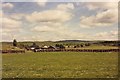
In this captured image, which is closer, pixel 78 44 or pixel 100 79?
pixel 100 79

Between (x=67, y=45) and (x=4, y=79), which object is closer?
(x=4, y=79)

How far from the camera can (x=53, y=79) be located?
23.0 metres

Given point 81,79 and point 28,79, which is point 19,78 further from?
point 81,79

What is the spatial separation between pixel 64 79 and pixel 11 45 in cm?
13064

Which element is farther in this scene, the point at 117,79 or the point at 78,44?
the point at 78,44

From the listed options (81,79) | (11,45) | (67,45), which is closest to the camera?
(81,79)

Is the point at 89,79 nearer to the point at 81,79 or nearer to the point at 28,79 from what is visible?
the point at 81,79

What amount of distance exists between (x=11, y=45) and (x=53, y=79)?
130528mm

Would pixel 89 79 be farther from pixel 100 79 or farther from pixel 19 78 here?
pixel 19 78

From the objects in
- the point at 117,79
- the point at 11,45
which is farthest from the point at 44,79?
the point at 11,45

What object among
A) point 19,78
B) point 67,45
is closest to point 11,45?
point 67,45

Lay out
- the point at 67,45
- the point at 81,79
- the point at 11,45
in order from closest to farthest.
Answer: the point at 81,79 < the point at 11,45 < the point at 67,45

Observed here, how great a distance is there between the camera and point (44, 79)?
2300cm

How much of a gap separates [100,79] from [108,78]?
1.24 m
